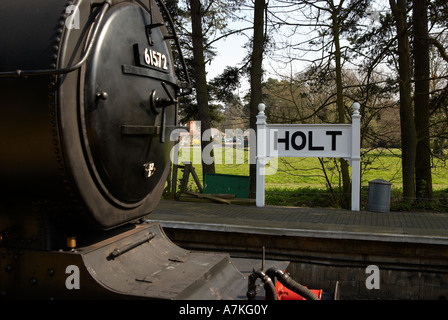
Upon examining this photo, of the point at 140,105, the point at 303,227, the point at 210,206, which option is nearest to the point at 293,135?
the point at 210,206

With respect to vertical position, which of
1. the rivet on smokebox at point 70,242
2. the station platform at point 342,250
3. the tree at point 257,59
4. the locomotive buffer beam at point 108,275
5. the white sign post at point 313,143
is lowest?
the station platform at point 342,250

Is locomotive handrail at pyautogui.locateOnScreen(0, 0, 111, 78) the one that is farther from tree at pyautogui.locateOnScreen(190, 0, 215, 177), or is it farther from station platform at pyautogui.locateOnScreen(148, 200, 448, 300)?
tree at pyautogui.locateOnScreen(190, 0, 215, 177)

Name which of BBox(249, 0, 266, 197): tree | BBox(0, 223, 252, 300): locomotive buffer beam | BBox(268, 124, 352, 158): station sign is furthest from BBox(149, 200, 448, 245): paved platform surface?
BBox(249, 0, 266, 197): tree

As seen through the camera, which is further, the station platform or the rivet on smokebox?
the station platform

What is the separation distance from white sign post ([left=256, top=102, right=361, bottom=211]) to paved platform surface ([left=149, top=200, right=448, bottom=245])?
2.49 ft

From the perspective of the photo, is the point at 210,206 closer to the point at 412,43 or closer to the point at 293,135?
the point at 293,135

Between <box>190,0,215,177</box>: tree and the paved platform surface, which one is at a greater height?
A: <box>190,0,215,177</box>: tree

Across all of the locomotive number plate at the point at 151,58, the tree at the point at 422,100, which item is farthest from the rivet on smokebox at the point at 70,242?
the tree at the point at 422,100

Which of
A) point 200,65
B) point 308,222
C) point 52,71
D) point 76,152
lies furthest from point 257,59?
point 52,71

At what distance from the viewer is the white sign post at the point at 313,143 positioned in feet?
25.2

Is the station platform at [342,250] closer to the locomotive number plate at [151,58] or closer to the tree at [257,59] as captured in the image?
the locomotive number plate at [151,58]

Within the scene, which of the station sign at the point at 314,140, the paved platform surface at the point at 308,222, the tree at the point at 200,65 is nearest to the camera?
the paved platform surface at the point at 308,222

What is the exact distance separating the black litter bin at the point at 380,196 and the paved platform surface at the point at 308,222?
23cm

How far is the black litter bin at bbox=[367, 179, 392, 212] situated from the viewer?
291 inches
